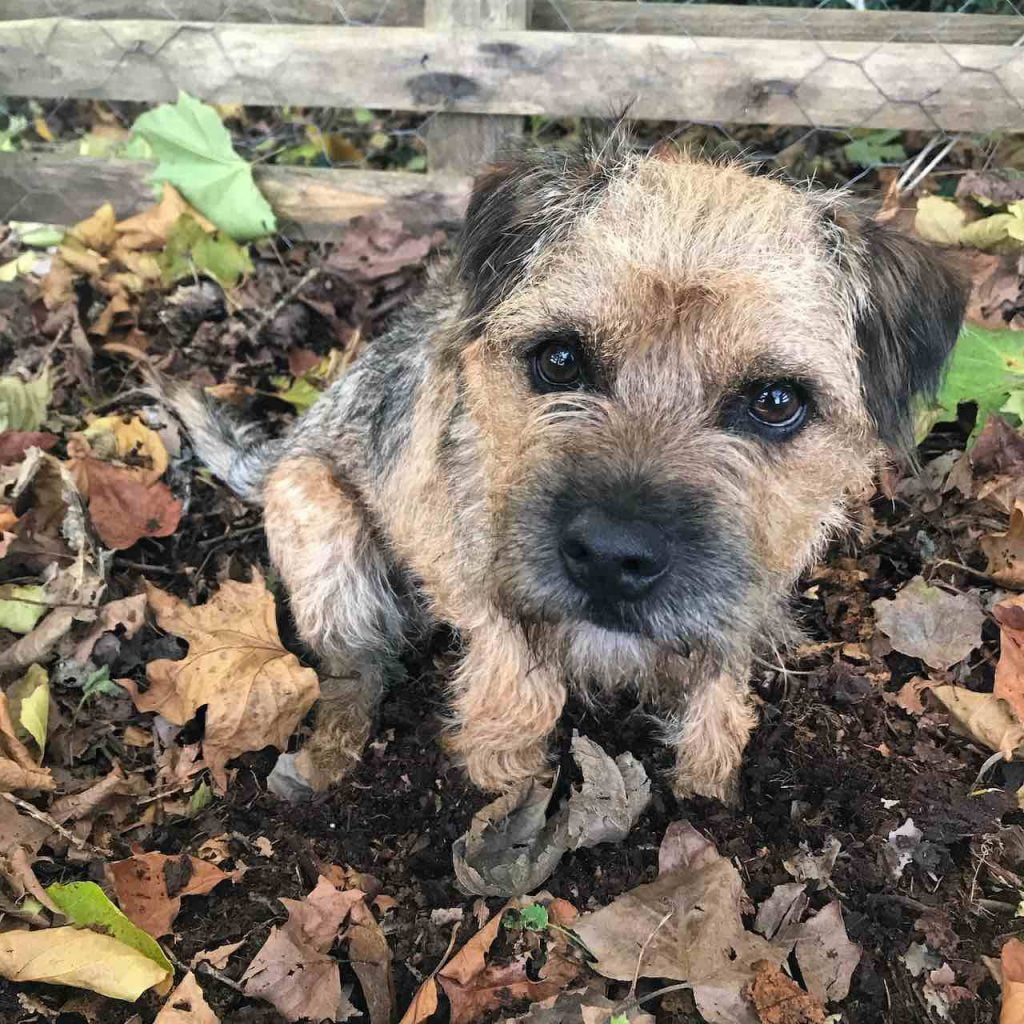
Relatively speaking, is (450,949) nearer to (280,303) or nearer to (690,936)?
(690,936)

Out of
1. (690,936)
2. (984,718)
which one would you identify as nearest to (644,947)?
(690,936)

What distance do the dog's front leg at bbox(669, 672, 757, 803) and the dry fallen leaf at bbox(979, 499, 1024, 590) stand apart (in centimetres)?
109

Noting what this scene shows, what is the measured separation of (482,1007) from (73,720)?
1717mm

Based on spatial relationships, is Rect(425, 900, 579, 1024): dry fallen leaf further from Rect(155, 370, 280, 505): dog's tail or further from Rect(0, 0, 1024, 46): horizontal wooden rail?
Rect(0, 0, 1024, 46): horizontal wooden rail

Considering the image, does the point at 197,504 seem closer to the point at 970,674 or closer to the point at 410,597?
the point at 410,597

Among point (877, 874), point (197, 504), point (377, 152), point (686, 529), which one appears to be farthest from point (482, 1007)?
point (377, 152)

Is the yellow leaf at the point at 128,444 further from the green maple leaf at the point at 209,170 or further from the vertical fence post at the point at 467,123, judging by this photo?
the vertical fence post at the point at 467,123

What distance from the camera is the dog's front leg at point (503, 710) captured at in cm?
288

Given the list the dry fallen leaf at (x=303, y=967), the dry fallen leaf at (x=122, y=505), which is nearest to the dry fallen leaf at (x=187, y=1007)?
the dry fallen leaf at (x=303, y=967)

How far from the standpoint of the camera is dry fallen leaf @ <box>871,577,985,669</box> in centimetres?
312

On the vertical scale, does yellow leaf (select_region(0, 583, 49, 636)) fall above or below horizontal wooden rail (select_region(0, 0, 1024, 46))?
below

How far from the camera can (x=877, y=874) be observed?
264cm

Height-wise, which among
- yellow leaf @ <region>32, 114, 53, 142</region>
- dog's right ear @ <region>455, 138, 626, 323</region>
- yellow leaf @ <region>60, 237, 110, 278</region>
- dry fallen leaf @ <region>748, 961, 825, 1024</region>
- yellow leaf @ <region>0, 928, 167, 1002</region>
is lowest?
dry fallen leaf @ <region>748, 961, 825, 1024</region>

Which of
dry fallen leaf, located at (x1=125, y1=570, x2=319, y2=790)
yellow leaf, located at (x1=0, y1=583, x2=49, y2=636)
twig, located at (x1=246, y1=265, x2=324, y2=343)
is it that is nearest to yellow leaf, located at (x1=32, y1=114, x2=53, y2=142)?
twig, located at (x1=246, y1=265, x2=324, y2=343)
